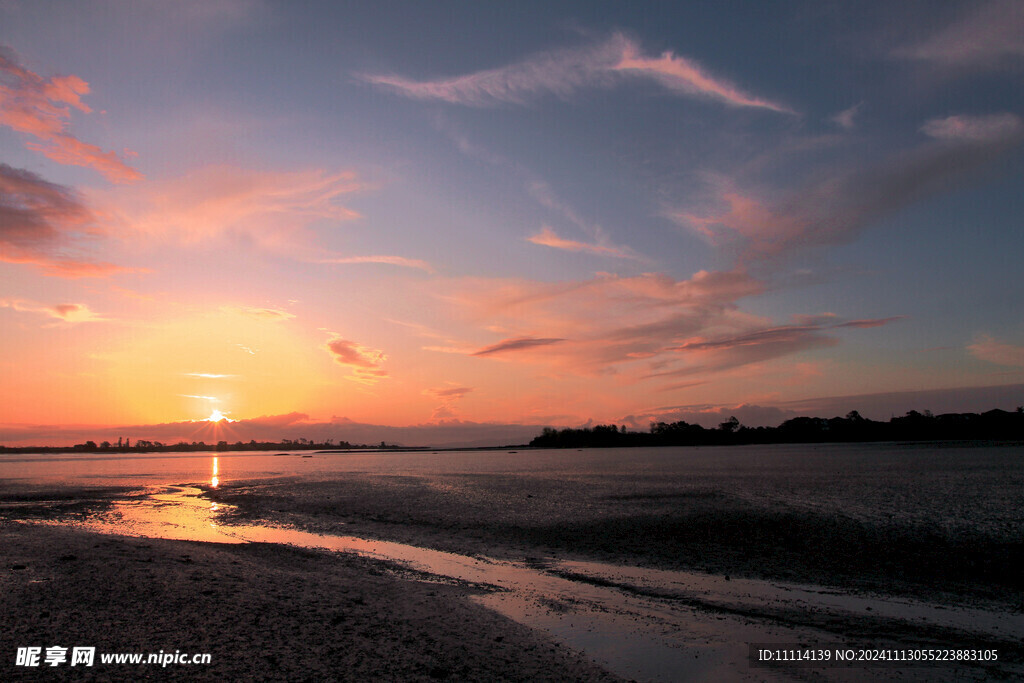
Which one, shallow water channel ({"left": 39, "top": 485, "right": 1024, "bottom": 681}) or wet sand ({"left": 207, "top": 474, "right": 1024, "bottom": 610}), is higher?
shallow water channel ({"left": 39, "top": 485, "right": 1024, "bottom": 681})

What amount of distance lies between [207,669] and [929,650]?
12555 mm

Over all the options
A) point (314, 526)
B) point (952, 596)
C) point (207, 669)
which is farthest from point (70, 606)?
point (952, 596)

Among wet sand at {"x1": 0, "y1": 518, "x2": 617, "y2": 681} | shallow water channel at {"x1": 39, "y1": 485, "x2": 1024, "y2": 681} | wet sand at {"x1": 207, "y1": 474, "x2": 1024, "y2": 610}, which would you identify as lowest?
wet sand at {"x1": 207, "y1": 474, "x2": 1024, "y2": 610}

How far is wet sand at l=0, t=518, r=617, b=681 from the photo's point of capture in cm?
878

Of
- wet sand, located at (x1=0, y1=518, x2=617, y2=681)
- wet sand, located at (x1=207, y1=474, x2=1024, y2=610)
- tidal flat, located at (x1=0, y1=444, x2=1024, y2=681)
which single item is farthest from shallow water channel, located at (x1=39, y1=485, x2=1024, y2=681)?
wet sand, located at (x1=207, y1=474, x2=1024, y2=610)

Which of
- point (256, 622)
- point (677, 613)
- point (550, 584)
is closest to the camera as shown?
point (256, 622)

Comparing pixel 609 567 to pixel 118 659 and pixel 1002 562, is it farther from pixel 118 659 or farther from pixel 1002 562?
pixel 118 659

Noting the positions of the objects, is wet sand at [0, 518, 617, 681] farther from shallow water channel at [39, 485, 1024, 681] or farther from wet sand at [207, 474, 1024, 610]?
wet sand at [207, 474, 1024, 610]

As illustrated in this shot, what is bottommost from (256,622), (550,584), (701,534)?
(701,534)

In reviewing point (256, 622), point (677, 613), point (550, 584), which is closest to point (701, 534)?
point (550, 584)

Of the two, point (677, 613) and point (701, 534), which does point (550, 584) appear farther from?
point (701, 534)

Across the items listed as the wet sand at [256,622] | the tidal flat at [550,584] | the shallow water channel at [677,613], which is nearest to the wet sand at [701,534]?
the tidal flat at [550,584]

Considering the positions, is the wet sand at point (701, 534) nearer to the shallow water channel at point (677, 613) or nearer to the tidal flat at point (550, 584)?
the tidal flat at point (550, 584)

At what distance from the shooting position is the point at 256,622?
10797mm
